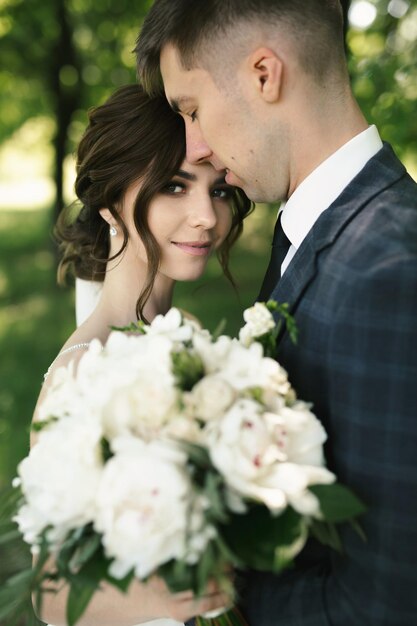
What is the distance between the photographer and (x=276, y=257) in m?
2.80

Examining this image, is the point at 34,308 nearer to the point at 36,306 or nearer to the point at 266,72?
the point at 36,306

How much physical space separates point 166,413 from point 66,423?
243mm

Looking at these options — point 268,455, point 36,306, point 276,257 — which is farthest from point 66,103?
point 268,455

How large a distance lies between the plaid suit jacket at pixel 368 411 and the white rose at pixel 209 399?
1.12 feet

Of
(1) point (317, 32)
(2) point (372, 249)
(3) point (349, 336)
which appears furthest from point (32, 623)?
(1) point (317, 32)

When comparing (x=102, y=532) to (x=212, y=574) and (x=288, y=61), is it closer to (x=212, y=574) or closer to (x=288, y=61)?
(x=212, y=574)

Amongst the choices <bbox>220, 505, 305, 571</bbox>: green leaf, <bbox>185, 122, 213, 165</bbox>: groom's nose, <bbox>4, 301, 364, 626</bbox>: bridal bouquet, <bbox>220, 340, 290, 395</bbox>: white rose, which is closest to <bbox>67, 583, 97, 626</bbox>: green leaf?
<bbox>4, 301, 364, 626</bbox>: bridal bouquet

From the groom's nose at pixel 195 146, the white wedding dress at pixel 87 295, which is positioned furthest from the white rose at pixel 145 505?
the white wedding dress at pixel 87 295

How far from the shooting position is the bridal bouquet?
1.49m

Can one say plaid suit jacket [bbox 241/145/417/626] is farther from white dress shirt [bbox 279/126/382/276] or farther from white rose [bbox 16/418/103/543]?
white rose [bbox 16/418/103/543]

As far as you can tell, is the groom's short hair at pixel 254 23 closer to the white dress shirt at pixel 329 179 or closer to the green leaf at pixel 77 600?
the white dress shirt at pixel 329 179

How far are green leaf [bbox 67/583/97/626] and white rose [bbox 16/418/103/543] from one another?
12 centimetres

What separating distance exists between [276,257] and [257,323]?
0.99 metres

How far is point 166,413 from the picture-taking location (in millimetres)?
1572
